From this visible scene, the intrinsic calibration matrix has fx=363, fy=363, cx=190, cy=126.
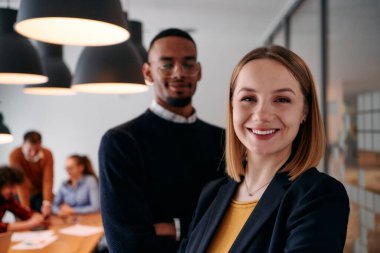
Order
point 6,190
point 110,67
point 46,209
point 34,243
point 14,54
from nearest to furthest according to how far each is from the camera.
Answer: point 14,54
point 110,67
point 34,243
point 6,190
point 46,209

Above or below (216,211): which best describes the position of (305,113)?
above

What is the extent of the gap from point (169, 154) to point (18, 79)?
41.3 inches

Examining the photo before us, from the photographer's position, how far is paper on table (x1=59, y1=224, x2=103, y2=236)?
3.44 metres

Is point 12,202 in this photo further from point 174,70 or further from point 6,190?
point 174,70

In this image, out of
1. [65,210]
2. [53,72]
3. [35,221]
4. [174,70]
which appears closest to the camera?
[174,70]

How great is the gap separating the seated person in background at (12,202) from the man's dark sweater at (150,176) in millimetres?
2148

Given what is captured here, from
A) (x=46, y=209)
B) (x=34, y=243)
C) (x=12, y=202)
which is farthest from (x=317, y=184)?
(x=46, y=209)

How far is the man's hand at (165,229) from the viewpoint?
A: 5.12 ft

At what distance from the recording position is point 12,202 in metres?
3.51

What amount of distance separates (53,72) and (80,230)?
1.56 m

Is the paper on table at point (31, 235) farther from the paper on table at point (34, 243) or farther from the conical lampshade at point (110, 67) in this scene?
the conical lampshade at point (110, 67)

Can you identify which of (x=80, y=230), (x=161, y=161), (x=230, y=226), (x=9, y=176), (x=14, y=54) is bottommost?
(x=80, y=230)

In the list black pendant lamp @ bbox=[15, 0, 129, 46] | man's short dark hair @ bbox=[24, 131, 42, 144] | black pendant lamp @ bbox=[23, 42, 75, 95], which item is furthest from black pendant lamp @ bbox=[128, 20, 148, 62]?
man's short dark hair @ bbox=[24, 131, 42, 144]

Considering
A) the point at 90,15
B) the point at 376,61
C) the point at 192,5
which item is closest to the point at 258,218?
the point at 90,15
